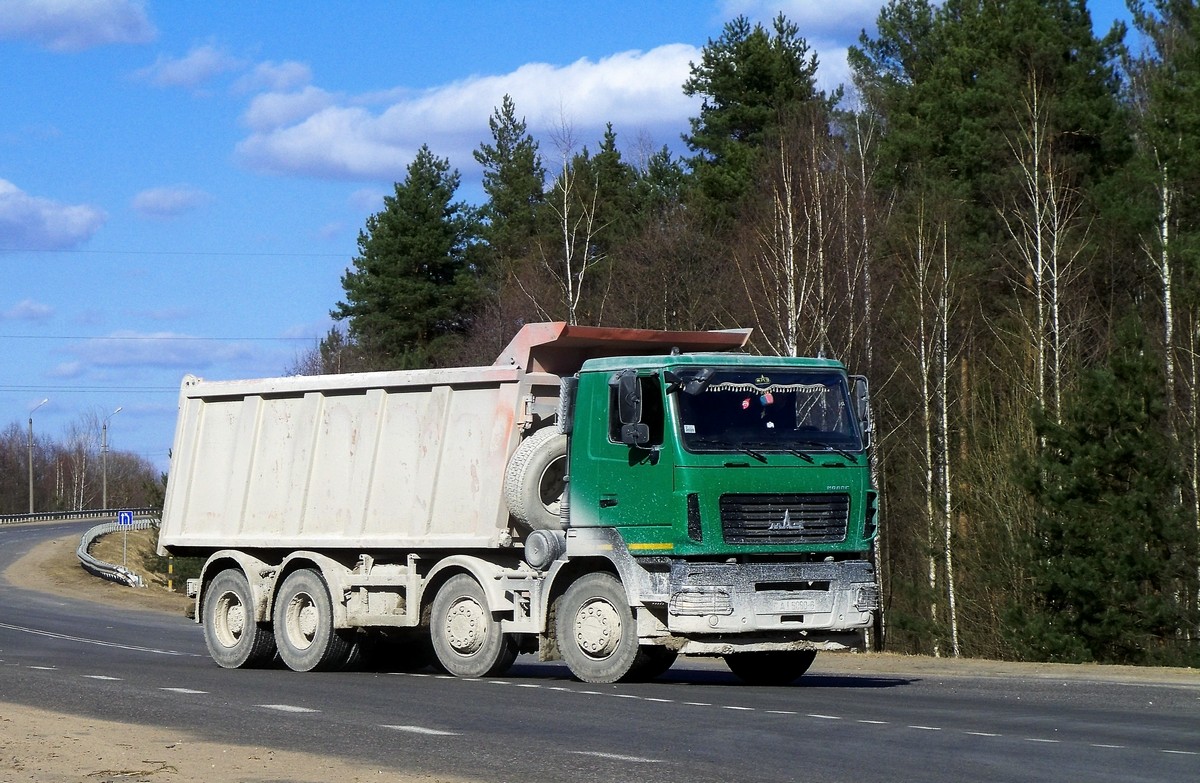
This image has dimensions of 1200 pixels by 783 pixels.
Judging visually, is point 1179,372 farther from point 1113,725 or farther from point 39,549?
point 39,549

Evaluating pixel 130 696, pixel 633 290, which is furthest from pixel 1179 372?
pixel 130 696

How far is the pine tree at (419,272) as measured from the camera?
210 ft

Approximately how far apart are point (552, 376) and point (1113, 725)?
659cm

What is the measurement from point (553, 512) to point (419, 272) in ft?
166

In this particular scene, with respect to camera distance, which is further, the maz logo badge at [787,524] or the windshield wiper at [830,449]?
the windshield wiper at [830,449]

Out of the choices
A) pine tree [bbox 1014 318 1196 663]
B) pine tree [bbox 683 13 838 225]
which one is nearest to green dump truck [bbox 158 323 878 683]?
pine tree [bbox 1014 318 1196 663]

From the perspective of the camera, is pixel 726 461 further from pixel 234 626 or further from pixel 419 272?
pixel 419 272

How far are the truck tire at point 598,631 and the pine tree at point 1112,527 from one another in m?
14.7

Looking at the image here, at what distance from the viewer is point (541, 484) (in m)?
16.1

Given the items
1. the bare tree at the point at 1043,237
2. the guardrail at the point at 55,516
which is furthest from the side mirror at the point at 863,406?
the guardrail at the point at 55,516

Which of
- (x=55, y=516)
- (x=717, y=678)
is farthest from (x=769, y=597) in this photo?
(x=55, y=516)

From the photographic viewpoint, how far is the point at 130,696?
→ 1503 cm

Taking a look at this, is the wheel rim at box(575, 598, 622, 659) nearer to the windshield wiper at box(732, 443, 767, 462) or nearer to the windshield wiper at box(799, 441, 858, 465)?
the windshield wiper at box(732, 443, 767, 462)

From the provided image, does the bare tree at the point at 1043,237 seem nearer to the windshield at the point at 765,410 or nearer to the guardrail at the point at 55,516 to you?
the windshield at the point at 765,410
